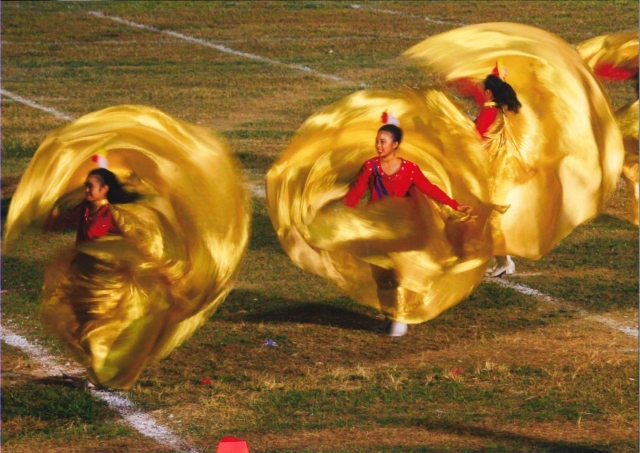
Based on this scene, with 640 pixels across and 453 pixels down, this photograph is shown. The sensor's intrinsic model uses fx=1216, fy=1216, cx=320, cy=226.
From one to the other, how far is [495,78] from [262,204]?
4.00 meters

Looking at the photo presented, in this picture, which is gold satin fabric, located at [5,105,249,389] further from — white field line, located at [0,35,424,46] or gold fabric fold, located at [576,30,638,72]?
white field line, located at [0,35,424,46]

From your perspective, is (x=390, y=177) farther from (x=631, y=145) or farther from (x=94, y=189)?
(x=631, y=145)

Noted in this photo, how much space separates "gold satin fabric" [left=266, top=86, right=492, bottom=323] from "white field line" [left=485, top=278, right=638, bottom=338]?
3.84ft

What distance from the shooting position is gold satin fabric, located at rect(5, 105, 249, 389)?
7.71m

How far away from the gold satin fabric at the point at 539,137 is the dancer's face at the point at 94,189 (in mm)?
3351

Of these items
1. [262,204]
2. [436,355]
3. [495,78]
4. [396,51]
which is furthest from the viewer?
[396,51]

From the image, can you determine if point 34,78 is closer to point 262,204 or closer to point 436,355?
point 262,204

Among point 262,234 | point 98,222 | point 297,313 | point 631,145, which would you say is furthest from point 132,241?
point 631,145

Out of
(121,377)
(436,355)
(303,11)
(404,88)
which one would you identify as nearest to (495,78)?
(404,88)

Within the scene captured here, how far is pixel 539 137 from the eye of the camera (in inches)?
392

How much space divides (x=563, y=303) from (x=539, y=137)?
1378mm

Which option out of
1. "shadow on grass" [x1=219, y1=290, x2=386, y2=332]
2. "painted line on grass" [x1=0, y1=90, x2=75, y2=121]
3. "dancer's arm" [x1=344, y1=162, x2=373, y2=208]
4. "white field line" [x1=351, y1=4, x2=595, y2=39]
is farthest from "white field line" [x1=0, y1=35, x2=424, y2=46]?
"dancer's arm" [x1=344, y1=162, x2=373, y2=208]

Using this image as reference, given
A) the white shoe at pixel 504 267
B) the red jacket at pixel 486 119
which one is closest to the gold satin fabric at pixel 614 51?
the white shoe at pixel 504 267

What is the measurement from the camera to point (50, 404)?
7879mm
